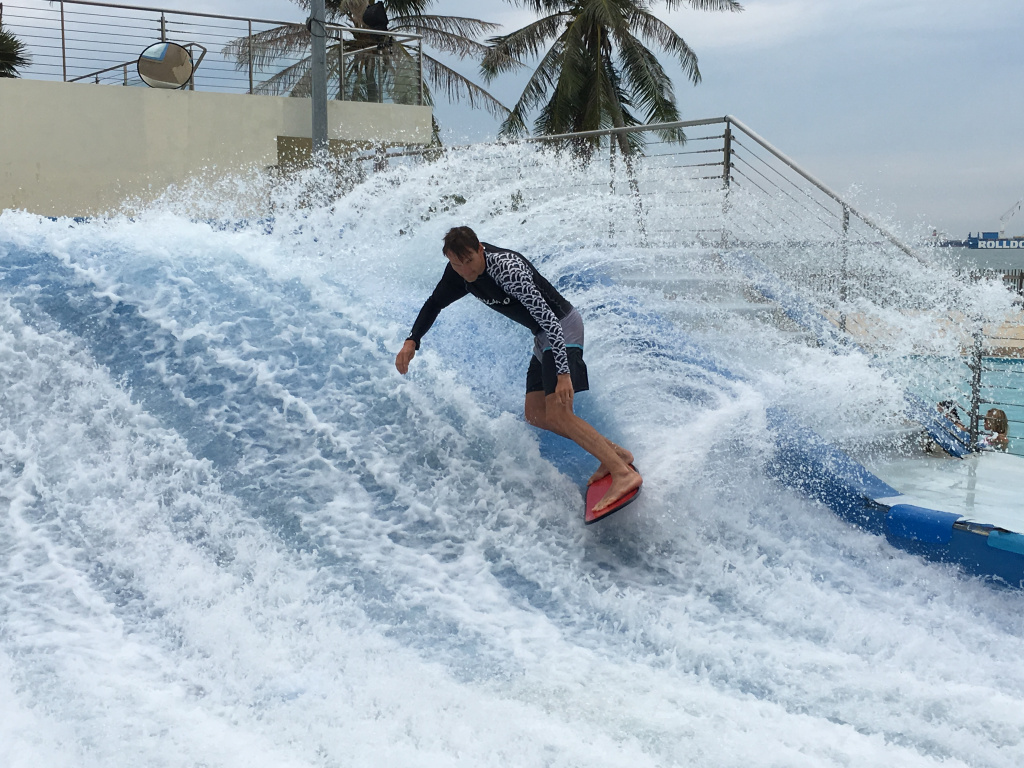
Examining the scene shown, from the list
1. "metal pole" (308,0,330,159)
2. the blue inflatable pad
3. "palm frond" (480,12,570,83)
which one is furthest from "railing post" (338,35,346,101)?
the blue inflatable pad

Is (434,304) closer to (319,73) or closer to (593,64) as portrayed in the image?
(319,73)

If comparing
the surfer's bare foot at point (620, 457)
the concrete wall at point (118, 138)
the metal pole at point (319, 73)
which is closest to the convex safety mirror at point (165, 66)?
the concrete wall at point (118, 138)

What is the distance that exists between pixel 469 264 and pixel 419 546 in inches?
53.3

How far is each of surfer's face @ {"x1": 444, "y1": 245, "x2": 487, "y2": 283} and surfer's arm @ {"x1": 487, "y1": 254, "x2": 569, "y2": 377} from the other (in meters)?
0.06

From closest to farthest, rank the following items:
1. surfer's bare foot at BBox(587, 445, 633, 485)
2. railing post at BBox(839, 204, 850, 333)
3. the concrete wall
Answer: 1. surfer's bare foot at BBox(587, 445, 633, 485)
2. railing post at BBox(839, 204, 850, 333)
3. the concrete wall

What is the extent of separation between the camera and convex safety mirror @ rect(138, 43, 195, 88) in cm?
1223

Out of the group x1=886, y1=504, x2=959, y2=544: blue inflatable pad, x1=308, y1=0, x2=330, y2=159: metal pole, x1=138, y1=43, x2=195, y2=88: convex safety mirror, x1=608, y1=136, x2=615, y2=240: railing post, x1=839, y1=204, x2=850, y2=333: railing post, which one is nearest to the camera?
x1=886, y1=504, x2=959, y2=544: blue inflatable pad

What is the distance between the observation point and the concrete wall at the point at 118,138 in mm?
11953

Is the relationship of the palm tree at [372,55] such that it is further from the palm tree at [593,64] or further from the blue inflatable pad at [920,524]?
the blue inflatable pad at [920,524]

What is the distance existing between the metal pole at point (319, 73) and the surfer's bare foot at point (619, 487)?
9591 millimetres

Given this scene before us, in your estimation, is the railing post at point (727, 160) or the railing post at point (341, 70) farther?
the railing post at point (341, 70)

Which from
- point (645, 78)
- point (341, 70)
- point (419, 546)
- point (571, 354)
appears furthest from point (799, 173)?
point (645, 78)

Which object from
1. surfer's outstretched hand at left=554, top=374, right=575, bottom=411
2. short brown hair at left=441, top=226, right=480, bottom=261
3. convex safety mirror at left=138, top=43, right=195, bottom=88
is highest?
convex safety mirror at left=138, top=43, right=195, bottom=88

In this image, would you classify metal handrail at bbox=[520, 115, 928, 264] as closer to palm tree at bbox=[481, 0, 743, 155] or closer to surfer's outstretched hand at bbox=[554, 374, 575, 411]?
surfer's outstretched hand at bbox=[554, 374, 575, 411]
